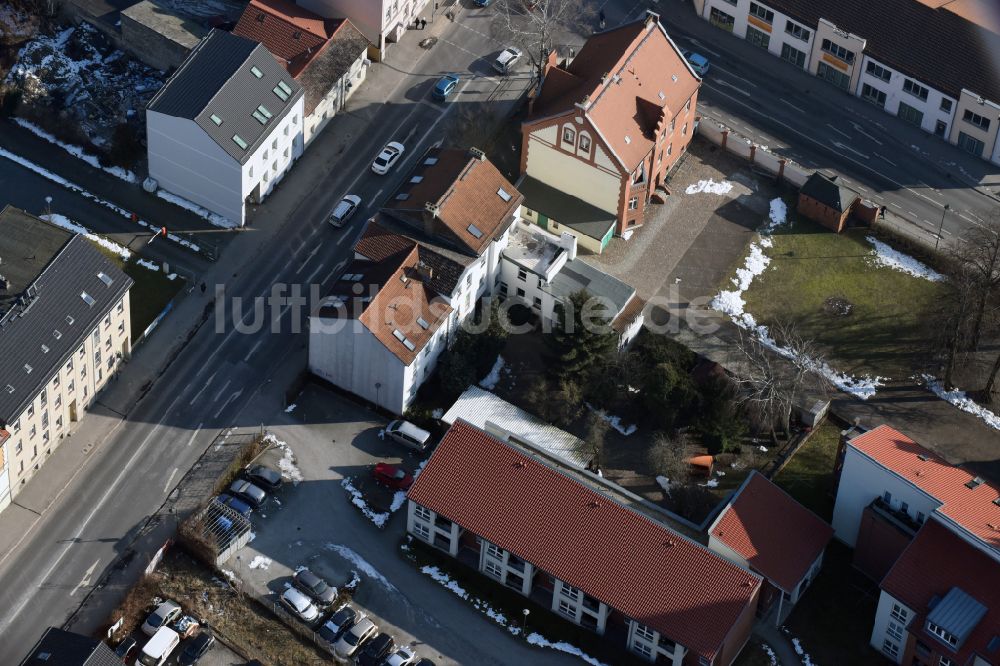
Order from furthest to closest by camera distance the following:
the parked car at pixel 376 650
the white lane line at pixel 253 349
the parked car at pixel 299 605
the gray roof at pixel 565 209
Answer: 1. the gray roof at pixel 565 209
2. the white lane line at pixel 253 349
3. the parked car at pixel 299 605
4. the parked car at pixel 376 650

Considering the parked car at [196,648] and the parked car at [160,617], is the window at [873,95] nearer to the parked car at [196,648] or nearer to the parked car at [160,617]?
the parked car at [196,648]

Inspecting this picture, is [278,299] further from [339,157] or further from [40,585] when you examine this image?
[40,585]

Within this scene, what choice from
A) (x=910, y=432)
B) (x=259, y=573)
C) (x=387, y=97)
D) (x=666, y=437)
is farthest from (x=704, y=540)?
(x=387, y=97)

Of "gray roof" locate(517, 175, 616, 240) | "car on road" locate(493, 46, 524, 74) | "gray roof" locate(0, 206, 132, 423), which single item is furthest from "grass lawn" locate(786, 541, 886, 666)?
"gray roof" locate(0, 206, 132, 423)

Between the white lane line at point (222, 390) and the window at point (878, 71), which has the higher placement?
the window at point (878, 71)

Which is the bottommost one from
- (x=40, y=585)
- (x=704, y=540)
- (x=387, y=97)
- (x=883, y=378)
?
(x=40, y=585)

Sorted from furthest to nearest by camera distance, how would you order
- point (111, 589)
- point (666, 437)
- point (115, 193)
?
point (115, 193) → point (666, 437) → point (111, 589)

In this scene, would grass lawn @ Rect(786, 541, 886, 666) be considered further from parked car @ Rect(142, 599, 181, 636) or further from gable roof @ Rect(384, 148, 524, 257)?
parked car @ Rect(142, 599, 181, 636)

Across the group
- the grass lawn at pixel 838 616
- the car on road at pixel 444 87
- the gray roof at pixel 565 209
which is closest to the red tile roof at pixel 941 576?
the grass lawn at pixel 838 616
